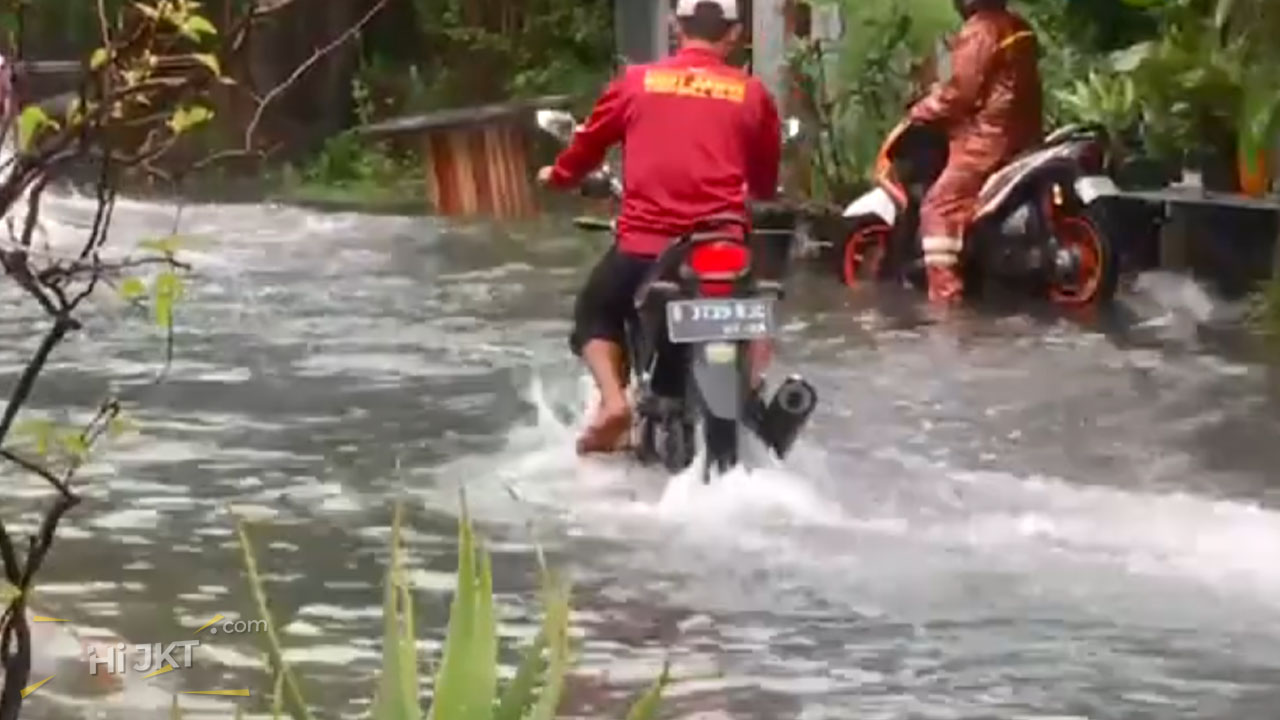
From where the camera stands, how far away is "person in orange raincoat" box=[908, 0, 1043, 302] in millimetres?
16547

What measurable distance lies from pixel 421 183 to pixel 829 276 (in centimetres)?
1238

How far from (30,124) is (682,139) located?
5457mm

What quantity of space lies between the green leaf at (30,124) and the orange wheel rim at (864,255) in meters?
13.4

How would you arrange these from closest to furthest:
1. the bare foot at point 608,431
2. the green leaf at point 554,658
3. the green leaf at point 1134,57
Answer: the green leaf at point 554,658, the bare foot at point 608,431, the green leaf at point 1134,57

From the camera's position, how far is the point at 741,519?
9.55 meters

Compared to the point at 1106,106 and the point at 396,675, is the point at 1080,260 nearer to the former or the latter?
the point at 1106,106

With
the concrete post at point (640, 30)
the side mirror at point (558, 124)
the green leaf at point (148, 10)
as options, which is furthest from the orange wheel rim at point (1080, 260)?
the concrete post at point (640, 30)

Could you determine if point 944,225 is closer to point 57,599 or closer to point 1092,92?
point 1092,92

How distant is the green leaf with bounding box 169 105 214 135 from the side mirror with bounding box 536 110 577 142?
18.5 feet

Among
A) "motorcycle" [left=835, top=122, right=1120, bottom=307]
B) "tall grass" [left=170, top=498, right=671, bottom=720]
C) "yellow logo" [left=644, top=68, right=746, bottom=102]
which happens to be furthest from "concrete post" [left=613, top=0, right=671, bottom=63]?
"tall grass" [left=170, top=498, right=671, bottom=720]

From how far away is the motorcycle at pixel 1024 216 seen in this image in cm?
1658

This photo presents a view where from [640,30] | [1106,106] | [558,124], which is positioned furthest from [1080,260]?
[640,30]

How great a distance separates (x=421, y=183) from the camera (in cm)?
3075

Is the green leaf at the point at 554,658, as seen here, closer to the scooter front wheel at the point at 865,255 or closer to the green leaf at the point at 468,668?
the green leaf at the point at 468,668
